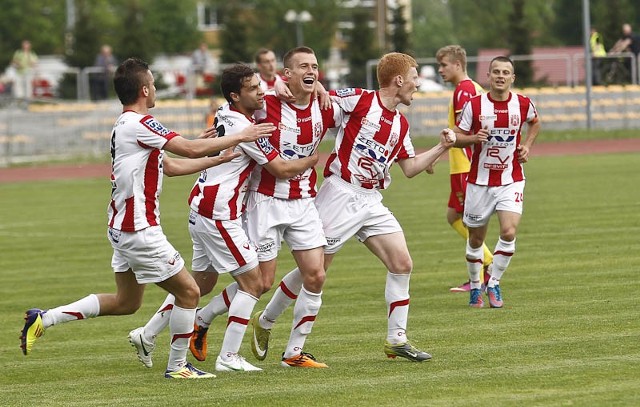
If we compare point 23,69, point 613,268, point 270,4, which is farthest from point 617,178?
point 270,4

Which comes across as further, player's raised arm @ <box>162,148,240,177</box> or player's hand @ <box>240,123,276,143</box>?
player's raised arm @ <box>162,148,240,177</box>

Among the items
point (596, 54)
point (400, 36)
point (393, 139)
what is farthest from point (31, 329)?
point (400, 36)

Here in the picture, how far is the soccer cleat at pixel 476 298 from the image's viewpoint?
12.1 meters

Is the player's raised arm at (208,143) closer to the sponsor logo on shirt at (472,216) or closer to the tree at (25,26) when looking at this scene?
the sponsor logo on shirt at (472,216)

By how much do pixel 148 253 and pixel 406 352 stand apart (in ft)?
6.12

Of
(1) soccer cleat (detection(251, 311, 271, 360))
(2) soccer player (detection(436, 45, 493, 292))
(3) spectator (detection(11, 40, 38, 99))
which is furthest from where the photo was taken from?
(3) spectator (detection(11, 40, 38, 99))

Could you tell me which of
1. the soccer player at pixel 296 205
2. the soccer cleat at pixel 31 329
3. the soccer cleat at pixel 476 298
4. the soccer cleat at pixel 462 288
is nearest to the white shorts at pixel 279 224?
the soccer player at pixel 296 205

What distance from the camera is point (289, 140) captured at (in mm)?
9359

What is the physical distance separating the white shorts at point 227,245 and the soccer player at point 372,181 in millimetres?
565

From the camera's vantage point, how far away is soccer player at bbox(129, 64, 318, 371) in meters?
9.17

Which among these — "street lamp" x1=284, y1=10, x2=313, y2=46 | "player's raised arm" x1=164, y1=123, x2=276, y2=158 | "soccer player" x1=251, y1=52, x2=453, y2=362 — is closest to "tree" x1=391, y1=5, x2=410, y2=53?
"street lamp" x1=284, y1=10, x2=313, y2=46

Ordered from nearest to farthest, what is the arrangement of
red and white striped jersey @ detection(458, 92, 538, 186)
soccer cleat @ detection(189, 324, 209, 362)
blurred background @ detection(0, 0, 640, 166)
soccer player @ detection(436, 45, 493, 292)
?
1. soccer cleat @ detection(189, 324, 209, 362)
2. red and white striped jersey @ detection(458, 92, 538, 186)
3. soccer player @ detection(436, 45, 493, 292)
4. blurred background @ detection(0, 0, 640, 166)

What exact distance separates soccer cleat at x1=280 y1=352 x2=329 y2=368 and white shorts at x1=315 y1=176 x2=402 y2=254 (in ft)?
2.53

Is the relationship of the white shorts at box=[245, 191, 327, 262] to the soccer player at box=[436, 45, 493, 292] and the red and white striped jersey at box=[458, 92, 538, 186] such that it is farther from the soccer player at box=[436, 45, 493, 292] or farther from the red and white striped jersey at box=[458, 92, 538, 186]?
the soccer player at box=[436, 45, 493, 292]
